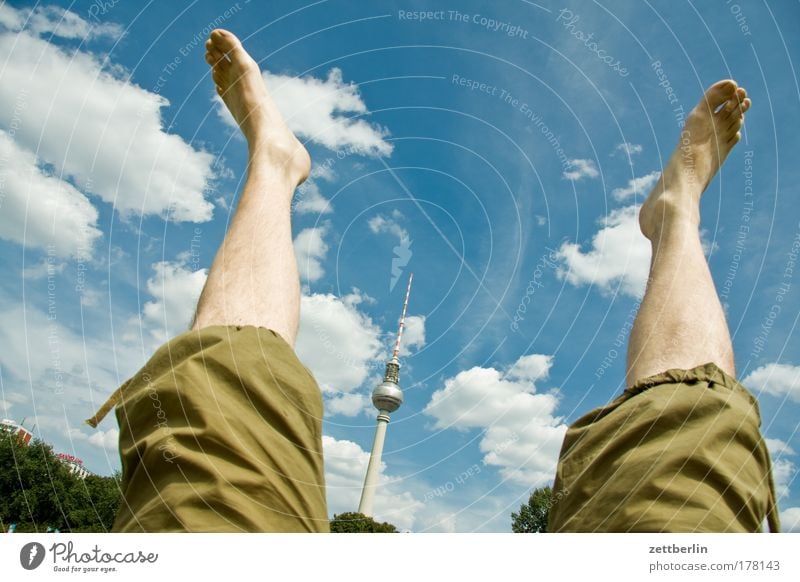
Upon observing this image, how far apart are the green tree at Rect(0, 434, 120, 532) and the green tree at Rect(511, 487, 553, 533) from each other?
20504 millimetres

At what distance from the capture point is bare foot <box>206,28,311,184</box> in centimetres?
229

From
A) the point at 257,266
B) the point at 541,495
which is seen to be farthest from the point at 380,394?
the point at 257,266

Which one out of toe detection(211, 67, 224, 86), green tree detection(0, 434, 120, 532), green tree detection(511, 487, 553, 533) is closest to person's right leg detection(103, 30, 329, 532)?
toe detection(211, 67, 224, 86)

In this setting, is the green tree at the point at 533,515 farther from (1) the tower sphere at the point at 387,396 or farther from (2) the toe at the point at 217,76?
(2) the toe at the point at 217,76

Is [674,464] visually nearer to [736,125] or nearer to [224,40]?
[736,125]

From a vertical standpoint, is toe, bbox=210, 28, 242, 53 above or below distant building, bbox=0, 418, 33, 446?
below

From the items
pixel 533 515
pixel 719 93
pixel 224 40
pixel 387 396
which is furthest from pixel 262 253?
pixel 387 396

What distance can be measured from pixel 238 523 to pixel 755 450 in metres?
1.14

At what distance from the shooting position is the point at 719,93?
113 inches

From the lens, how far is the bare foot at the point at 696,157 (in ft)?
7.58

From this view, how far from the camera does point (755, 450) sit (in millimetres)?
1243

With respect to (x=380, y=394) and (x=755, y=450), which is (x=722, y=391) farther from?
(x=380, y=394)
